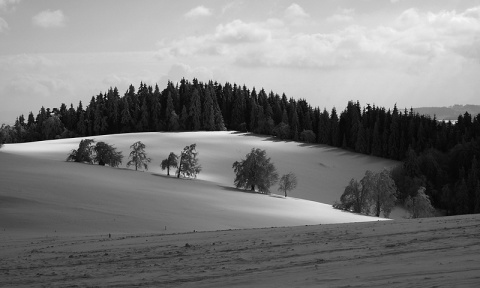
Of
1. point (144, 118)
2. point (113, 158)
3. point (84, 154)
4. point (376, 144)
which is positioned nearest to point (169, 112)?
point (144, 118)

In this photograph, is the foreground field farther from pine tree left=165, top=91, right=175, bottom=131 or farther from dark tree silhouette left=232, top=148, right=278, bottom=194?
pine tree left=165, top=91, right=175, bottom=131

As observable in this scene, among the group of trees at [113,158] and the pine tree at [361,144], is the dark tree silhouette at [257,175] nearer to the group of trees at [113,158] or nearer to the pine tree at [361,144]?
the group of trees at [113,158]

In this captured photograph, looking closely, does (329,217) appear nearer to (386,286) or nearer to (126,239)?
(126,239)

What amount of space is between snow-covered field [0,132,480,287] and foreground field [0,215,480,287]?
1.1 inches

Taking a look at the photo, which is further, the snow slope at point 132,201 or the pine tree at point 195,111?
the pine tree at point 195,111

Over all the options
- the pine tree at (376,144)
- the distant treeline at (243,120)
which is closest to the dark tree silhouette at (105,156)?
the distant treeline at (243,120)

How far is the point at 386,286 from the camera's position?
9.48 meters

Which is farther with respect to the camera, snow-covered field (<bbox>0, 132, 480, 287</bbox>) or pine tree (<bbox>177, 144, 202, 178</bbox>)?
pine tree (<bbox>177, 144, 202, 178</bbox>)

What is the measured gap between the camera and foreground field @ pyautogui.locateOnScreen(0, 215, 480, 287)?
1054 centimetres

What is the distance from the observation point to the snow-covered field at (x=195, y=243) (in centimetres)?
1120

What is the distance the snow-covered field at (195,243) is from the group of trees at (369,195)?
783 centimetres

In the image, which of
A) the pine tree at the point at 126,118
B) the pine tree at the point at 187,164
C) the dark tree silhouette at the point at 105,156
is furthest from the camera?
the pine tree at the point at 126,118

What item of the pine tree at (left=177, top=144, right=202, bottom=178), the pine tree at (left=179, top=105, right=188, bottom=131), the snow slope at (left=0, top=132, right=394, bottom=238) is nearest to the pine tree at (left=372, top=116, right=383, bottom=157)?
the snow slope at (left=0, top=132, right=394, bottom=238)

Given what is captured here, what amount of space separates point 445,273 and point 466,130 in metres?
88.3
